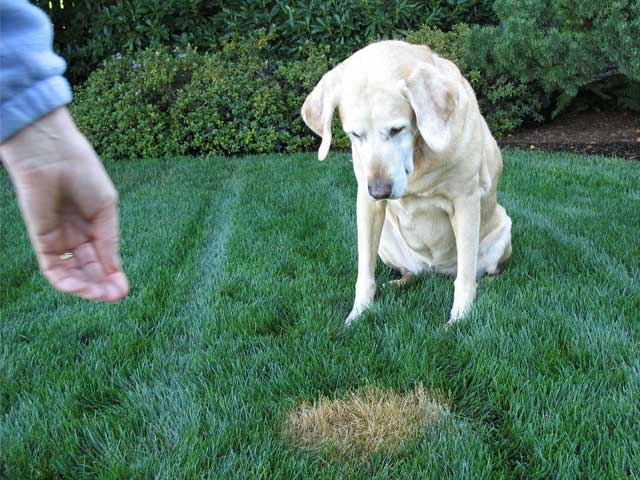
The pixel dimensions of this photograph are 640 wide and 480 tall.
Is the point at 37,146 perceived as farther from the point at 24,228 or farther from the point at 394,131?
the point at 24,228

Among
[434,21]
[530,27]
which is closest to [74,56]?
[434,21]

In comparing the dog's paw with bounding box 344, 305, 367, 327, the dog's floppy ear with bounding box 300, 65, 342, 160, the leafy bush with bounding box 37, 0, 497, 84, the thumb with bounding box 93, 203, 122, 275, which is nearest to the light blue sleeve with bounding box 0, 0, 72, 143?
the thumb with bounding box 93, 203, 122, 275

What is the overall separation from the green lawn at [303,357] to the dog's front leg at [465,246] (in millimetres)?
119

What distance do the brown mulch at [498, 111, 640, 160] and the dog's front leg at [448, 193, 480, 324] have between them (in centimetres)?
380

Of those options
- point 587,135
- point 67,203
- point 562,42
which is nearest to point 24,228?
point 67,203

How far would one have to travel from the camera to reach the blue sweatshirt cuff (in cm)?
73

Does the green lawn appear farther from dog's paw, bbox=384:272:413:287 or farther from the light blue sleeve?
the light blue sleeve

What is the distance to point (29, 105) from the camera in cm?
74

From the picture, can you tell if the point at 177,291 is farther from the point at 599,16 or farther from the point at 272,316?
the point at 599,16

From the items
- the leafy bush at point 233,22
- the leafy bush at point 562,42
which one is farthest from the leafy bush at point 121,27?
the leafy bush at point 562,42

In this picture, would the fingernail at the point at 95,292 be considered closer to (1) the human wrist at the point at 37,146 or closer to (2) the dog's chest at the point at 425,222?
(1) the human wrist at the point at 37,146

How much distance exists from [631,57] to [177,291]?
4336mm

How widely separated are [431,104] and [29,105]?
1.66 metres

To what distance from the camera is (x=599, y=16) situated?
5.44 m
